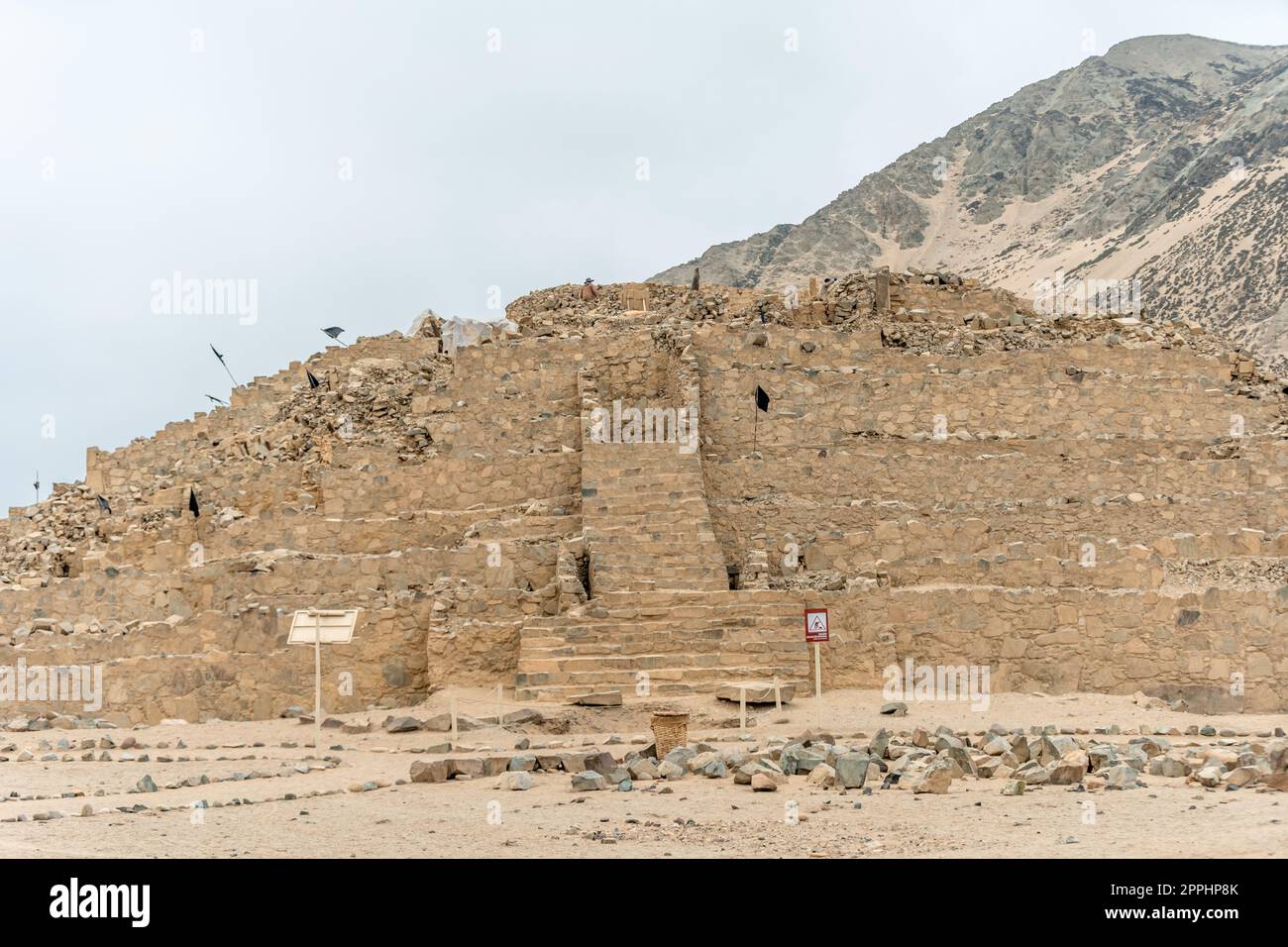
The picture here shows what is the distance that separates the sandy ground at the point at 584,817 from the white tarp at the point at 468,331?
1327cm

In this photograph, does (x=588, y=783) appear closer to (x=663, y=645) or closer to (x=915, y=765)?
(x=915, y=765)

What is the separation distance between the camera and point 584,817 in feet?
33.7

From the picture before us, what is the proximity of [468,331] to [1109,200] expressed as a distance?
60906 millimetres

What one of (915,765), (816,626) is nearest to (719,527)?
(816,626)

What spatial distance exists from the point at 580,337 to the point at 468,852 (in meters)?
15.3

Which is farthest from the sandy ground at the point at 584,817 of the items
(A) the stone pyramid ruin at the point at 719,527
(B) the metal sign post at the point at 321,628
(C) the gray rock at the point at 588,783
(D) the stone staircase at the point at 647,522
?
(D) the stone staircase at the point at 647,522

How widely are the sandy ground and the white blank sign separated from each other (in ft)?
4.08

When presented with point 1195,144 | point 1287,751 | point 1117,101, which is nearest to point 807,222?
point 1195,144

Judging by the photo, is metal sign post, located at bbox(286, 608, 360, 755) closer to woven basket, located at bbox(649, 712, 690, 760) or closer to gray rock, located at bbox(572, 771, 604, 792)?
woven basket, located at bbox(649, 712, 690, 760)

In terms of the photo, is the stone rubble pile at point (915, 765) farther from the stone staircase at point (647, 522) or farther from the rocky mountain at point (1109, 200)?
the rocky mountain at point (1109, 200)

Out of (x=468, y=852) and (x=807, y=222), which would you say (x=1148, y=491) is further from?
(x=807, y=222)

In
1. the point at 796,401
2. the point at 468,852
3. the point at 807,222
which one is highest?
the point at 807,222

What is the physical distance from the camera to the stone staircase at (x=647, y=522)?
18047 mm
